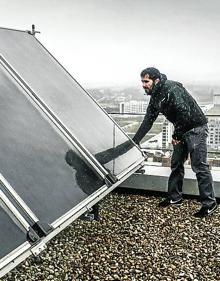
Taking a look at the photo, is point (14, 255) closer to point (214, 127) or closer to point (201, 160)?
point (201, 160)

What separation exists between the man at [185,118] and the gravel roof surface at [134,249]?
263 millimetres

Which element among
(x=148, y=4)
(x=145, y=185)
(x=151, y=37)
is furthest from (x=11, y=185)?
(x=151, y=37)

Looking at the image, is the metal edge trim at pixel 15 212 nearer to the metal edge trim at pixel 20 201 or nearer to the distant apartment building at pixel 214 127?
the metal edge trim at pixel 20 201

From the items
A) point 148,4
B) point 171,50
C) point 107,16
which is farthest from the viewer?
point 107,16

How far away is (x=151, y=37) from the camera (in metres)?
8.26

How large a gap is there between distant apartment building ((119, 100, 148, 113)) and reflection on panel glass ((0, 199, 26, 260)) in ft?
9.61

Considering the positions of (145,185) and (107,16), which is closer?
(145,185)

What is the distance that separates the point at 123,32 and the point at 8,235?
675 centimetres

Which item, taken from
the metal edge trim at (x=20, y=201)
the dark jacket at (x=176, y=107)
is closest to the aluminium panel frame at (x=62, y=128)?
the metal edge trim at (x=20, y=201)

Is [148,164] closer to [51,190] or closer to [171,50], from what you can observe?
[51,190]

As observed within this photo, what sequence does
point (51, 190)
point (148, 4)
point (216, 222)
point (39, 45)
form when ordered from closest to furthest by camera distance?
point (51, 190)
point (216, 222)
point (39, 45)
point (148, 4)

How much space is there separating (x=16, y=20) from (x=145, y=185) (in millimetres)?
4777

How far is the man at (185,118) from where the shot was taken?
147 inches

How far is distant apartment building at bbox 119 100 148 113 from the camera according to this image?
4578 mm
